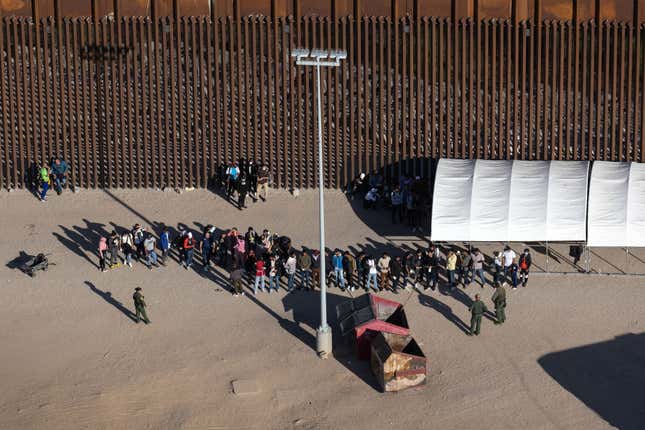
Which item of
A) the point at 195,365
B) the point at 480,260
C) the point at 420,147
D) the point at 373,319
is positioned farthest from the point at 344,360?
the point at 420,147

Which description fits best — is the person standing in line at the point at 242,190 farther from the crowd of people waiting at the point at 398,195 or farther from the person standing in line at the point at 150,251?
the person standing in line at the point at 150,251

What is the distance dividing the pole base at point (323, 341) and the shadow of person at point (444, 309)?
11.9 ft

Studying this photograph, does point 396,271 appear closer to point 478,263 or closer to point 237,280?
point 478,263

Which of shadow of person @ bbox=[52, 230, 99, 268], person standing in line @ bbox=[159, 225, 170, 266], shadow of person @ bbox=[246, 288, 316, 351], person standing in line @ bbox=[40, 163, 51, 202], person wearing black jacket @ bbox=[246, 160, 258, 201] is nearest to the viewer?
shadow of person @ bbox=[246, 288, 316, 351]

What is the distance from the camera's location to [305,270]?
3105cm

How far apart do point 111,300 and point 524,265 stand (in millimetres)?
10982

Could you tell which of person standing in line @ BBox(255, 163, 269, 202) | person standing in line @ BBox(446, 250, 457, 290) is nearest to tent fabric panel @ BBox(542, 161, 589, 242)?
person standing in line @ BBox(446, 250, 457, 290)

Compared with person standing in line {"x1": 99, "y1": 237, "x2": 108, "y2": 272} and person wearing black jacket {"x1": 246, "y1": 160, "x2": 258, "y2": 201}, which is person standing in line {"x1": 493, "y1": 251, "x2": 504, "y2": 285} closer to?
person wearing black jacket {"x1": 246, "y1": 160, "x2": 258, "y2": 201}

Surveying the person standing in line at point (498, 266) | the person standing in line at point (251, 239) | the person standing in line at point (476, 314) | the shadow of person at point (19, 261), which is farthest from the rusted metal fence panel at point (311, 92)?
the person standing in line at point (476, 314)

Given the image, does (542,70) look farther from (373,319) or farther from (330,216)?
(373,319)

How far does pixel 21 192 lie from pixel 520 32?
16.3 metres

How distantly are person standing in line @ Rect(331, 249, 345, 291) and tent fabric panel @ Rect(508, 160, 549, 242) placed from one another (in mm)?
4658

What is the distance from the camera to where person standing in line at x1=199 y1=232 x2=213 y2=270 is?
104ft

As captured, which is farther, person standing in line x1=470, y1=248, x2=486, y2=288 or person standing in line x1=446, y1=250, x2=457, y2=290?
person standing in line x1=470, y1=248, x2=486, y2=288
